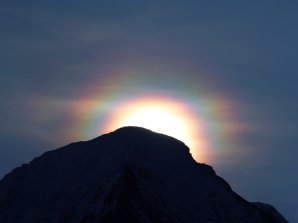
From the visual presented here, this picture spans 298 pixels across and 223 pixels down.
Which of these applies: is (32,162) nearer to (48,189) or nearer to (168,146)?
(48,189)

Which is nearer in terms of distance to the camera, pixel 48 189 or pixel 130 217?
pixel 130 217

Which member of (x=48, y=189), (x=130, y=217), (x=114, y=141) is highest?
(x=114, y=141)

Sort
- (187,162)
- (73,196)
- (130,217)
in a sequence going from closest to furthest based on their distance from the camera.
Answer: (130,217) → (73,196) → (187,162)

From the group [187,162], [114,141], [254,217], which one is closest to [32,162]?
[114,141]

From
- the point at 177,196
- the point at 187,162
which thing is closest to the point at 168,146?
the point at 187,162

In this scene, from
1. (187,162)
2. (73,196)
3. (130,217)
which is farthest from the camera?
(187,162)

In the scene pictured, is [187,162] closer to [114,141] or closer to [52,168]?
[114,141]

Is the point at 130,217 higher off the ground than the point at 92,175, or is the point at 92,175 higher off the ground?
the point at 92,175
